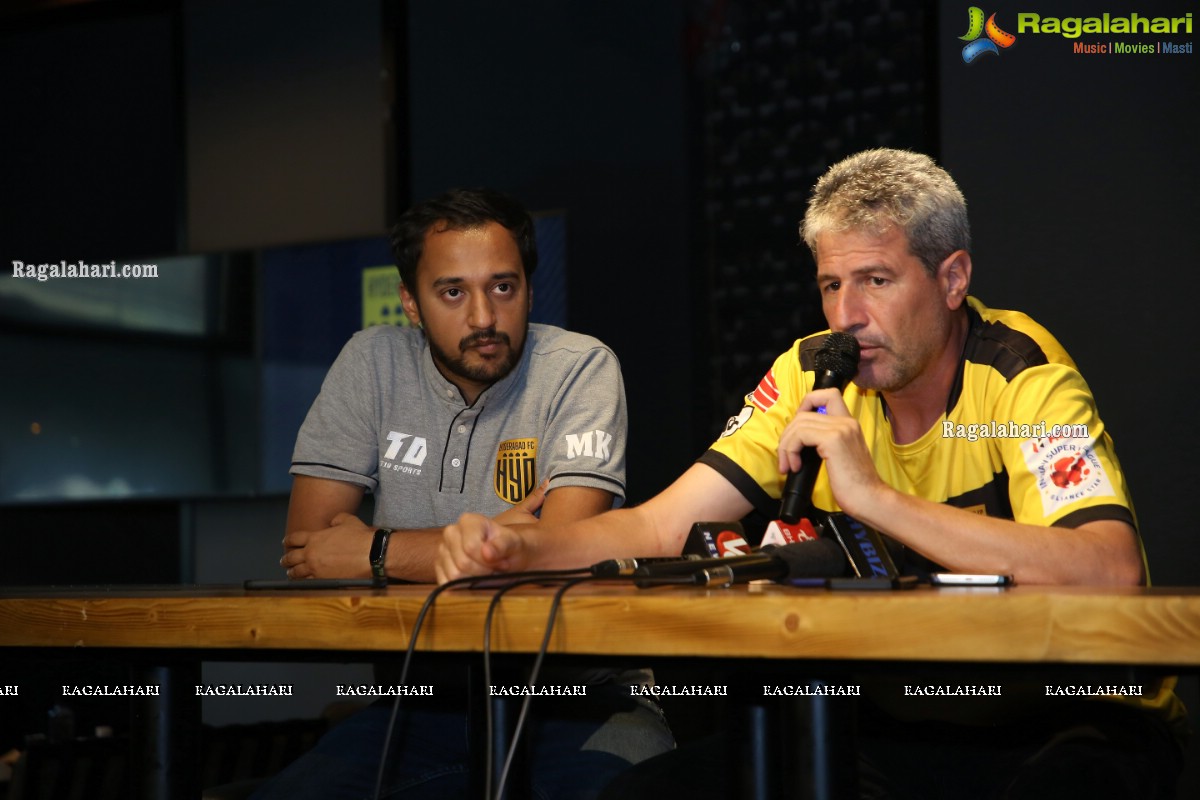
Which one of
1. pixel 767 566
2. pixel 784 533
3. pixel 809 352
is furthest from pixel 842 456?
pixel 809 352

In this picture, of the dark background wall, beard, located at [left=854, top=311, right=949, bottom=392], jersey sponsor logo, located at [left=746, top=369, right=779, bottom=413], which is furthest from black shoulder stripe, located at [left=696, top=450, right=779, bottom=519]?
the dark background wall

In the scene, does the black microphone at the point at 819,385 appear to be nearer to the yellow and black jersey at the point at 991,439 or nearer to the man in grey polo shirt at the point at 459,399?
the yellow and black jersey at the point at 991,439

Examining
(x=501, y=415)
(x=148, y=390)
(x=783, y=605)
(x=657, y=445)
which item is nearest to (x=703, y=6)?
(x=657, y=445)

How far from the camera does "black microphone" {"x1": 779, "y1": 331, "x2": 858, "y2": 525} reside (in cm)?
144

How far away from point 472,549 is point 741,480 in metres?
0.61

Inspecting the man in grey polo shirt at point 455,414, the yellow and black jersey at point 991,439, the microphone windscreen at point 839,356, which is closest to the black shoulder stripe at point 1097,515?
the yellow and black jersey at point 991,439

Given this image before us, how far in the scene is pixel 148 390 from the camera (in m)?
3.84

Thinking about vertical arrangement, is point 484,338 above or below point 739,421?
above

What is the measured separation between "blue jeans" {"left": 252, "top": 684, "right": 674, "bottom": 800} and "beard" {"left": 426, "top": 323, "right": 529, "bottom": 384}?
2.17 feet

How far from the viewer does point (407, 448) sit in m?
2.27

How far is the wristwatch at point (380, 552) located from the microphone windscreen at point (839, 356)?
2.40ft

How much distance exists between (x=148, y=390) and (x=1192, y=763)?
313cm

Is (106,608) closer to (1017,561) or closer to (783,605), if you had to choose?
(783,605)

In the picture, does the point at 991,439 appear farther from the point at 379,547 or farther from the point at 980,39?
the point at 980,39
